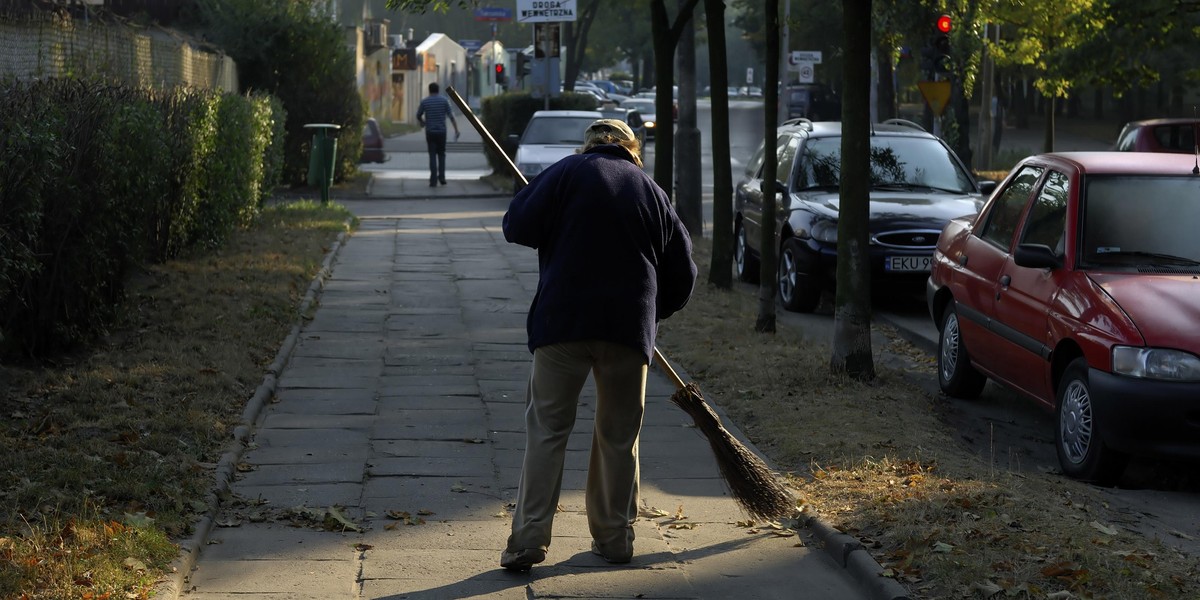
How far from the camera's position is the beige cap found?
5.50m

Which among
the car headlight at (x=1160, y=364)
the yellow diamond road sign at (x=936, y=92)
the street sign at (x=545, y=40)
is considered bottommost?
the car headlight at (x=1160, y=364)

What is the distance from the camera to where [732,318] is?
1175 cm

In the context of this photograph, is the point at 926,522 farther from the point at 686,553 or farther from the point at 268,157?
the point at 268,157

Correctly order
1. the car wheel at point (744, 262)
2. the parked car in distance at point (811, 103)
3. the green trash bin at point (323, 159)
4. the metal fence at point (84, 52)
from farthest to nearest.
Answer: the parked car in distance at point (811, 103) → the green trash bin at point (323, 159) → the car wheel at point (744, 262) → the metal fence at point (84, 52)

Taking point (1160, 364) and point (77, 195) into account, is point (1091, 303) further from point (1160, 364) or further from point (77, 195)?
point (77, 195)

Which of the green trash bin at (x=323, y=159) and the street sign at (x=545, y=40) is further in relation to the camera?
the street sign at (x=545, y=40)

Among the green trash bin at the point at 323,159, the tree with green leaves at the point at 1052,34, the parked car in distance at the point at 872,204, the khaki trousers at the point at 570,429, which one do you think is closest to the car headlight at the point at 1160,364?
the khaki trousers at the point at 570,429

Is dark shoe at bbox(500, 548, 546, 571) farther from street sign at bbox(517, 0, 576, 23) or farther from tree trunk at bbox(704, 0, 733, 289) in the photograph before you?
street sign at bbox(517, 0, 576, 23)

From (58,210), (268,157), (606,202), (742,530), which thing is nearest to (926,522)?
(742,530)

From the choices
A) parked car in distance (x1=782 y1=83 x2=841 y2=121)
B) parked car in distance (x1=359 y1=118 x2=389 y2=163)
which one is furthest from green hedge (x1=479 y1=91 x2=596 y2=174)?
parked car in distance (x1=782 y1=83 x2=841 y2=121)

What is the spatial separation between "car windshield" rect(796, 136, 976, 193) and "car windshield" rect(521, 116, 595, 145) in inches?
434

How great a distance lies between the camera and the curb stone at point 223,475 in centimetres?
516

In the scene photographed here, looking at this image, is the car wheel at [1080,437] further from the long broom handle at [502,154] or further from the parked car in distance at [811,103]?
the parked car in distance at [811,103]

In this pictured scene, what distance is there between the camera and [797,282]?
507 inches
